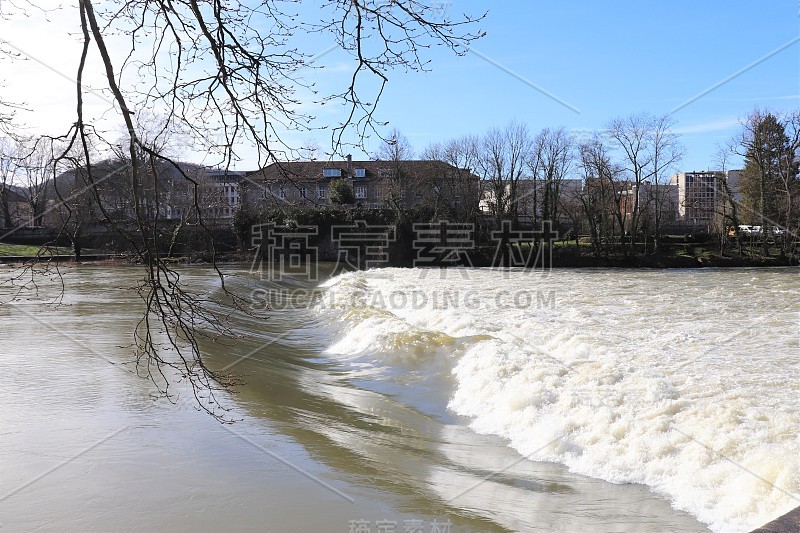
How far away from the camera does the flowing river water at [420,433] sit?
4.51 m

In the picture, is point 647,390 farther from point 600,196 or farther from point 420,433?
point 600,196

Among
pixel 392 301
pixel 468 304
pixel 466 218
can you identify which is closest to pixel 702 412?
pixel 468 304

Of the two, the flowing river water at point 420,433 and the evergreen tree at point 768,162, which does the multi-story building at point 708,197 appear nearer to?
the evergreen tree at point 768,162

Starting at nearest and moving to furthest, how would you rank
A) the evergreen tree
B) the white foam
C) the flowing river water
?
the flowing river water < the white foam < the evergreen tree

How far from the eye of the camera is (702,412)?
259 inches

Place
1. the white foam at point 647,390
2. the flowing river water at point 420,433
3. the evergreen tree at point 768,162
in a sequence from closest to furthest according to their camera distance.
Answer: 1. the flowing river water at point 420,433
2. the white foam at point 647,390
3. the evergreen tree at point 768,162

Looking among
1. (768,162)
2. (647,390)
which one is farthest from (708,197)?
(647,390)

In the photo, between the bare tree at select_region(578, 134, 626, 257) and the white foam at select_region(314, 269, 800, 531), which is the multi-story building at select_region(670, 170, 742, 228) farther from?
the white foam at select_region(314, 269, 800, 531)

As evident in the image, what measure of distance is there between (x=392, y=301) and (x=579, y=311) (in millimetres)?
6270

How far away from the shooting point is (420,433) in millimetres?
6773

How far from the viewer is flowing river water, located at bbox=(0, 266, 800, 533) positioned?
14.8 ft

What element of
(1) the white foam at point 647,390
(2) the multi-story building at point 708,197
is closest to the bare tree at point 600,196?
(2) the multi-story building at point 708,197

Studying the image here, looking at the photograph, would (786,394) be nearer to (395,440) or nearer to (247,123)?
(395,440)

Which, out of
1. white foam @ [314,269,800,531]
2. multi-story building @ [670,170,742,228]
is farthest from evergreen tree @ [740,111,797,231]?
white foam @ [314,269,800,531]
